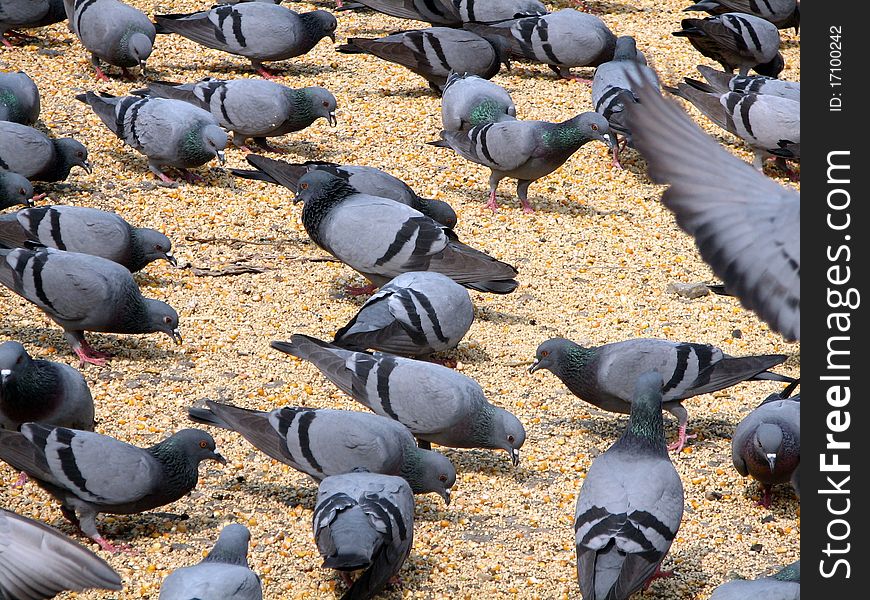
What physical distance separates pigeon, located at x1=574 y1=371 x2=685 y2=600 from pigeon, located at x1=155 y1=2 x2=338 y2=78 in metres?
6.42

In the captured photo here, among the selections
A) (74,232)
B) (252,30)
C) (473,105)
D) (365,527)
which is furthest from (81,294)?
(252,30)

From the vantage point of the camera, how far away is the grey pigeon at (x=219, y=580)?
12.8ft

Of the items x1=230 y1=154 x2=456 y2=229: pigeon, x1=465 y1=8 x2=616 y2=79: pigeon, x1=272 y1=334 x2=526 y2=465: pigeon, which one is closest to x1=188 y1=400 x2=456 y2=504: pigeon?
x1=272 y1=334 x2=526 y2=465: pigeon

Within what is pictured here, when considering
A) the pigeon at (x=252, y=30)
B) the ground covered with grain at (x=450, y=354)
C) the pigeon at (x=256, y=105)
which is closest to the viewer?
the ground covered with grain at (x=450, y=354)

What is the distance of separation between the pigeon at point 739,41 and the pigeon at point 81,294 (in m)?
6.35

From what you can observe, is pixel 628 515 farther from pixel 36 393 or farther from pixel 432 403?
pixel 36 393

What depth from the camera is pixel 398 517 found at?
440cm

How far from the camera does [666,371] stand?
18.7 ft

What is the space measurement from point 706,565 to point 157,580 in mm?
2284

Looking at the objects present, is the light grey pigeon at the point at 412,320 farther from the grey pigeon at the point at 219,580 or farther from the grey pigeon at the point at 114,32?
the grey pigeon at the point at 114,32

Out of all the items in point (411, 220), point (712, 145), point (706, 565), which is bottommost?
point (706, 565)

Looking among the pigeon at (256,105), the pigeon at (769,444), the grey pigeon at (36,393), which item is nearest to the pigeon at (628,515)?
the pigeon at (769,444)

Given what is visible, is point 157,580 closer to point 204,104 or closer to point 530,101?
point 204,104

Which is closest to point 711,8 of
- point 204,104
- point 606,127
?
point 606,127
